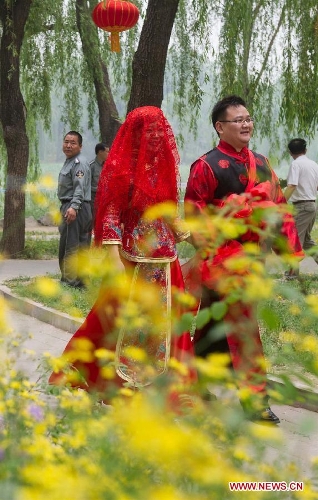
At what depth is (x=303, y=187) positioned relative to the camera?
1143 cm

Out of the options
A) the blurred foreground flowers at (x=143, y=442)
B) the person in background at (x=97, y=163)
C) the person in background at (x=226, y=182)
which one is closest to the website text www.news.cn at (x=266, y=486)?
the blurred foreground flowers at (x=143, y=442)

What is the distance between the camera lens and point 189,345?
564 cm

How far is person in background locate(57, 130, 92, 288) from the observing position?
32.9 ft

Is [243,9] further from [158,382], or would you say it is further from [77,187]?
[158,382]

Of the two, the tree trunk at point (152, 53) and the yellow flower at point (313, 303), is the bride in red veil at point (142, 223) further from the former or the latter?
the tree trunk at point (152, 53)

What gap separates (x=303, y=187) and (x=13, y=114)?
4.61 m

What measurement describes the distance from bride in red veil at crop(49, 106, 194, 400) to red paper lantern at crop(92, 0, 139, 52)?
6262 millimetres

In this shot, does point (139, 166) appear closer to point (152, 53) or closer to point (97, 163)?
point (152, 53)

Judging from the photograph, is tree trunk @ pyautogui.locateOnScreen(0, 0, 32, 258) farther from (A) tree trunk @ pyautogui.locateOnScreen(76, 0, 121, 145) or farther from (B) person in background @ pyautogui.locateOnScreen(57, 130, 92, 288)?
(B) person in background @ pyautogui.locateOnScreen(57, 130, 92, 288)

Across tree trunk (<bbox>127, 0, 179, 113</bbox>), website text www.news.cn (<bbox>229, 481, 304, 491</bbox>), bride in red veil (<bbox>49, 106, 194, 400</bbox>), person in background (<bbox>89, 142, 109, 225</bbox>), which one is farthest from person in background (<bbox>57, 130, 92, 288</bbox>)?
website text www.news.cn (<bbox>229, 481, 304, 491</bbox>)

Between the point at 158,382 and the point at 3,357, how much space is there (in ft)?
Result: 2.67

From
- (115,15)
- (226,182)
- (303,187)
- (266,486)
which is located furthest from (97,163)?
(266,486)

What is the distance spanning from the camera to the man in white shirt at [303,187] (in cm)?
1133

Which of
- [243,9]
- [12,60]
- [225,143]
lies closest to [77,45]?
[12,60]
